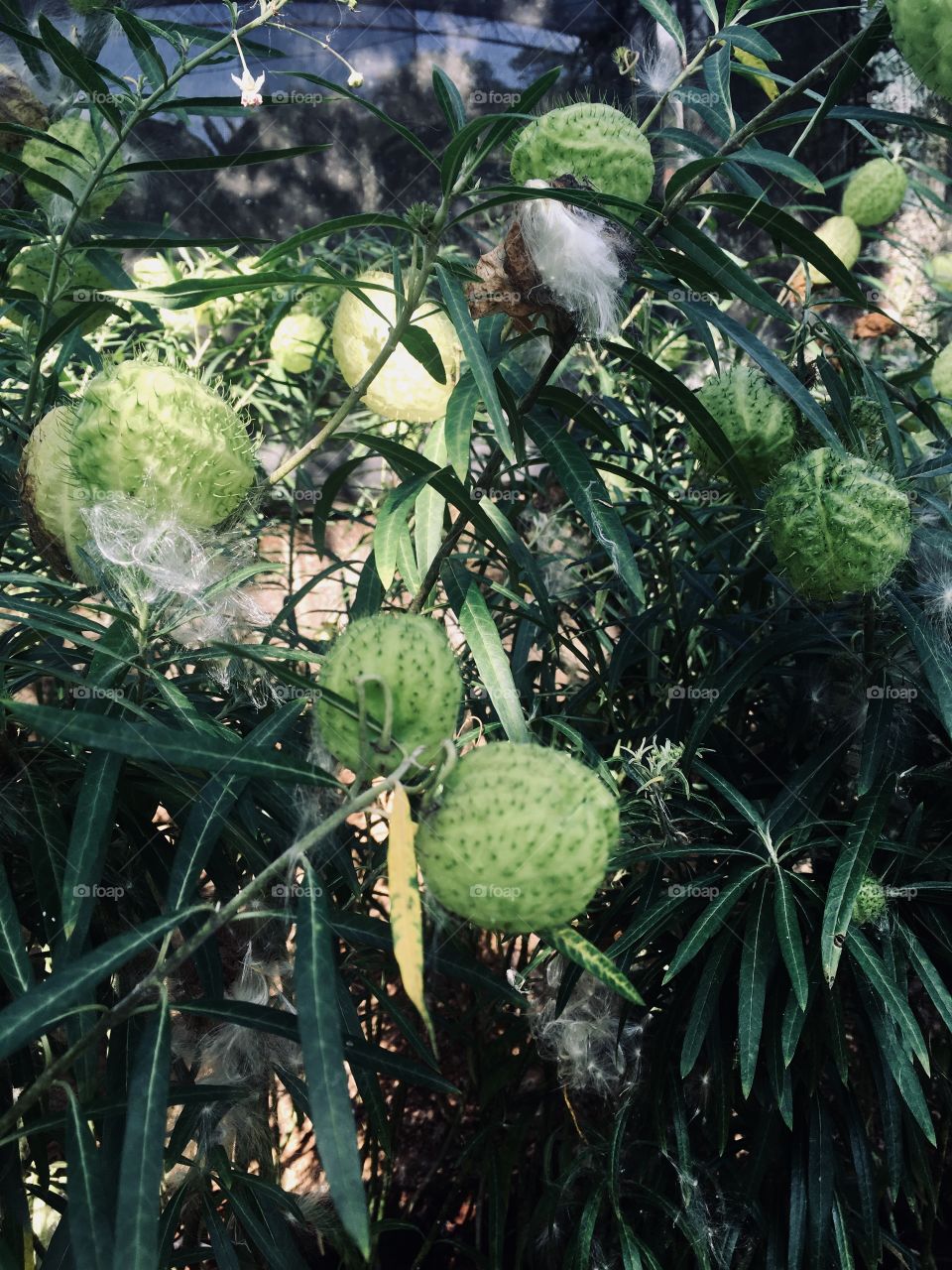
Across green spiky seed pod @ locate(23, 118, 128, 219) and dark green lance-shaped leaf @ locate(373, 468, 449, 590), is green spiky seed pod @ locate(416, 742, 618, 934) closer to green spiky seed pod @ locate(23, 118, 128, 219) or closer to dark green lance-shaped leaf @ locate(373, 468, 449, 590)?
dark green lance-shaped leaf @ locate(373, 468, 449, 590)

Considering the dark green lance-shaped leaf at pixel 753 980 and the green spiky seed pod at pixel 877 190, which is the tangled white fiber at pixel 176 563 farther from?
the green spiky seed pod at pixel 877 190

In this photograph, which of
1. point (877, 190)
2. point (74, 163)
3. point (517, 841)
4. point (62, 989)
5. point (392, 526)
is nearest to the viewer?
point (517, 841)

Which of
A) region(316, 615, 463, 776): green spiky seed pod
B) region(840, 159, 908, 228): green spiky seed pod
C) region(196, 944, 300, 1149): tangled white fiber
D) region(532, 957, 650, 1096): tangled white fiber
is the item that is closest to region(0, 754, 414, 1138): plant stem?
region(316, 615, 463, 776): green spiky seed pod

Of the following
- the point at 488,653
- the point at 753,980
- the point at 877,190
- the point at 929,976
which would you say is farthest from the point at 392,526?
the point at 877,190

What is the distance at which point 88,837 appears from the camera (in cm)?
80

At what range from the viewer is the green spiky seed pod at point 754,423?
1.14 metres

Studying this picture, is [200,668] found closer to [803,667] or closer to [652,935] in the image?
[652,935]

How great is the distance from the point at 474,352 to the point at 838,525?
1.24 feet

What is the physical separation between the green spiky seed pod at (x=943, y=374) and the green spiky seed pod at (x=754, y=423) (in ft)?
1.38

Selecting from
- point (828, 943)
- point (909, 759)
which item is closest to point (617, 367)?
point (909, 759)

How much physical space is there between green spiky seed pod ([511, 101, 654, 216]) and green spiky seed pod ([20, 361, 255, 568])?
0.33 meters

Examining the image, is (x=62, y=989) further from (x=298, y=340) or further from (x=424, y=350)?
(x=298, y=340)

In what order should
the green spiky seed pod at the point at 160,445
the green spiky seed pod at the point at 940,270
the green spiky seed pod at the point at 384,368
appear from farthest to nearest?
the green spiky seed pod at the point at 940,270
the green spiky seed pod at the point at 384,368
the green spiky seed pod at the point at 160,445

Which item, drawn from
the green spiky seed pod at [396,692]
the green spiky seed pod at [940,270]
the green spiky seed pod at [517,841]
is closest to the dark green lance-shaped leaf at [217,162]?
the green spiky seed pod at [396,692]
